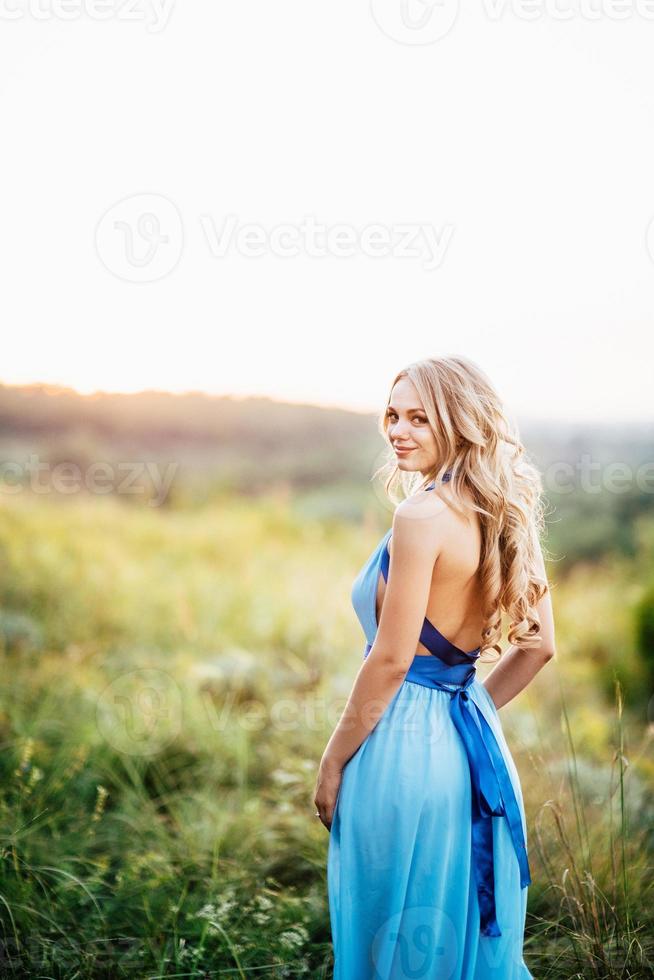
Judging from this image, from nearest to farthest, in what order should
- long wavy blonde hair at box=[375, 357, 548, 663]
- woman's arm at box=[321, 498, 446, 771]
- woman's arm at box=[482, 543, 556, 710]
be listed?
woman's arm at box=[321, 498, 446, 771] → long wavy blonde hair at box=[375, 357, 548, 663] → woman's arm at box=[482, 543, 556, 710]

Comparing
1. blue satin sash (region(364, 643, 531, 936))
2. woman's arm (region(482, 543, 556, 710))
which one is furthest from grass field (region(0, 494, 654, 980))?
blue satin sash (region(364, 643, 531, 936))

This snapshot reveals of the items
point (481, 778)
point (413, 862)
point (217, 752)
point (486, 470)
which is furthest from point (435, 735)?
point (217, 752)

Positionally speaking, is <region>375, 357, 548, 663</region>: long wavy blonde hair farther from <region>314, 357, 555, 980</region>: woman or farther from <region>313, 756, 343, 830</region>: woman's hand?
<region>313, 756, 343, 830</region>: woman's hand

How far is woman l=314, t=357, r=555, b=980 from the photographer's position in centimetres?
184

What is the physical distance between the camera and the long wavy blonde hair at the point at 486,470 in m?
1.89

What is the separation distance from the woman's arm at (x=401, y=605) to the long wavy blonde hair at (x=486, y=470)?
0.13 meters

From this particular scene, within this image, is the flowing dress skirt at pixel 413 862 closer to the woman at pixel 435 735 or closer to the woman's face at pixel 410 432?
the woman at pixel 435 735

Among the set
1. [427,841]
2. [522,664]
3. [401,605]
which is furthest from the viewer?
[522,664]

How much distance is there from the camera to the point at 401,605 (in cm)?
176

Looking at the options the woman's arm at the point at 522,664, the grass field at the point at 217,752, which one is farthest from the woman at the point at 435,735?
the grass field at the point at 217,752

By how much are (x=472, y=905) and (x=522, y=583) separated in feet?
2.86

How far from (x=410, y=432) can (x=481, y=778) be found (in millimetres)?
948

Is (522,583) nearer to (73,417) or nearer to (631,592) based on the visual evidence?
(631,592)

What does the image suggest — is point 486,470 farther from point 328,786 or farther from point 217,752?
point 217,752
